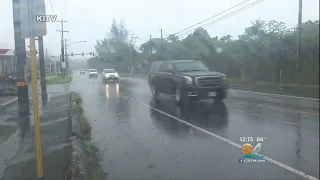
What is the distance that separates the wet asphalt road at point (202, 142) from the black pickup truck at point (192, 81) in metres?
0.73

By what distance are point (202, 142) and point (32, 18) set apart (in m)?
3.66

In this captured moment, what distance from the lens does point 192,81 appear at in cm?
1184

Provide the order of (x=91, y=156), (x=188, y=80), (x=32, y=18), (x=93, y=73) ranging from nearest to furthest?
(x=32, y=18)
(x=91, y=156)
(x=188, y=80)
(x=93, y=73)

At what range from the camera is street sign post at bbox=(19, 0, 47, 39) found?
4332 mm

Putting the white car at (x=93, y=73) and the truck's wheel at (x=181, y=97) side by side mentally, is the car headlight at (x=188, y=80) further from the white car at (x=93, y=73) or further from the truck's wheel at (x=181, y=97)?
the white car at (x=93, y=73)

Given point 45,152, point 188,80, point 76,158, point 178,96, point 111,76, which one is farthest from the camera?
point 111,76

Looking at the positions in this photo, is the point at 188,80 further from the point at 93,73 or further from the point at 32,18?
the point at 93,73

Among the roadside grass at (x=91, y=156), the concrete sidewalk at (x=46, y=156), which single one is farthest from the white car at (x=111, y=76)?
the roadside grass at (x=91, y=156)

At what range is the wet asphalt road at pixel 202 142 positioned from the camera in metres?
4.82

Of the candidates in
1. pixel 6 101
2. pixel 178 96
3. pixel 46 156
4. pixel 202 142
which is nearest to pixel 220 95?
pixel 178 96

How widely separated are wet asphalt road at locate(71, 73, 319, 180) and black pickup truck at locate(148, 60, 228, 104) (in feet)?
2.40

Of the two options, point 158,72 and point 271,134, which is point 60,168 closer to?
point 271,134

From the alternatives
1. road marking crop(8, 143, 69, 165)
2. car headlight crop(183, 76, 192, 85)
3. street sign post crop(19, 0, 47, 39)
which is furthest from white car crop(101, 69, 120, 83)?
street sign post crop(19, 0, 47, 39)

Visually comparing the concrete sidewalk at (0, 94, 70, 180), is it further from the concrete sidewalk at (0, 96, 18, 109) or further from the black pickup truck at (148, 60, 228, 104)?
the concrete sidewalk at (0, 96, 18, 109)
